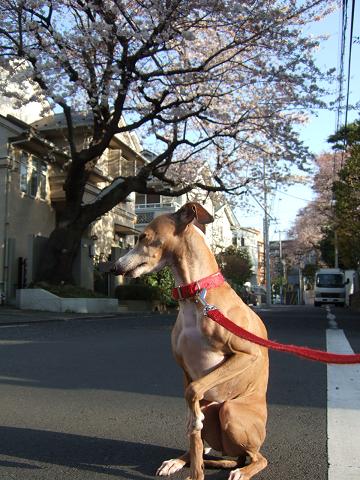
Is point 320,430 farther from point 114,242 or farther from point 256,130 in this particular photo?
point 114,242

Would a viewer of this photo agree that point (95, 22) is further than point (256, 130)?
No

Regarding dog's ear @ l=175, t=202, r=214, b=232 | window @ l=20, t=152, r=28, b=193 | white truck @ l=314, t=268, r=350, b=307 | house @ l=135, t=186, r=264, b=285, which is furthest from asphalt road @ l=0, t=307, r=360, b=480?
white truck @ l=314, t=268, r=350, b=307

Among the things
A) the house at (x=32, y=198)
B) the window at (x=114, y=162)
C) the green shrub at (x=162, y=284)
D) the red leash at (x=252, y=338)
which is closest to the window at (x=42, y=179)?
the house at (x=32, y=198)

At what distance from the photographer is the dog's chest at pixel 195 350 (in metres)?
2.93

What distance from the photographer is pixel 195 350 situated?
9.68 feet

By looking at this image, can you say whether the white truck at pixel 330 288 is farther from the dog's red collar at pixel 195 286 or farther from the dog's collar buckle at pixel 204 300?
the dog's collar buckle at pixel 204 300

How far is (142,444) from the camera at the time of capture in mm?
4008

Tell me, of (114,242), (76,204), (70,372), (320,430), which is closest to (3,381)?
(70,372)

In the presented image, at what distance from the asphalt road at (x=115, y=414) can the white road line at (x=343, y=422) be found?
8 cm

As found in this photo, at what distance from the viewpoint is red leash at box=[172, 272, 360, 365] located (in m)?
2.85

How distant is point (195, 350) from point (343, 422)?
2282 mm

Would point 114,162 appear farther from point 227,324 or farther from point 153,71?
point 227,324

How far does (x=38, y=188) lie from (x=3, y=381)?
18.9 m

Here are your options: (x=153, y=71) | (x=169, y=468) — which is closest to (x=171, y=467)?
(x=169, y=468)
